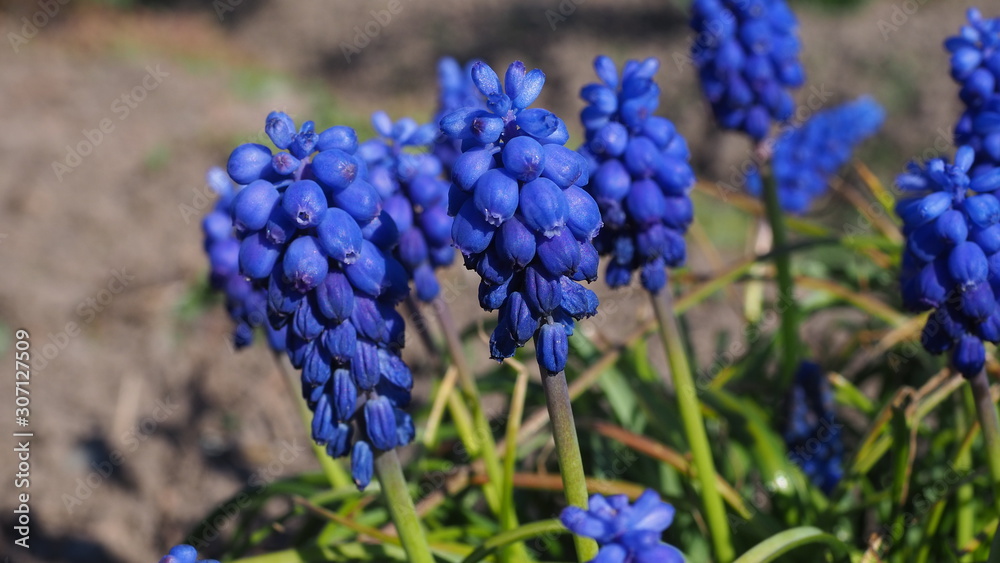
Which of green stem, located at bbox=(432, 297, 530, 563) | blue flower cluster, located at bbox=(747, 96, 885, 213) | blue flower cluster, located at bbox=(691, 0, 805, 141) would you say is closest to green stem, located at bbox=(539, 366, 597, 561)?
green stem, located at bbox=(432, 297, 530, 563)

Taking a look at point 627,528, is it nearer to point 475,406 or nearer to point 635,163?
point 635,163

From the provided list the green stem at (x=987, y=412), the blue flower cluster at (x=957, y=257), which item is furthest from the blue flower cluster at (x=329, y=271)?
the green stem at (x=987, y=412)

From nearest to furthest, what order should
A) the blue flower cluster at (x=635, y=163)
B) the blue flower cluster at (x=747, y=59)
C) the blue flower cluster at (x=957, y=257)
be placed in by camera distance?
the blue flower cluster at (x=957, y=257), the blue flower cluster at (x=635, y=163), the blue flower cluster at (x=747, y=59)

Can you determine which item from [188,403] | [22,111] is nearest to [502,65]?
[22,111]

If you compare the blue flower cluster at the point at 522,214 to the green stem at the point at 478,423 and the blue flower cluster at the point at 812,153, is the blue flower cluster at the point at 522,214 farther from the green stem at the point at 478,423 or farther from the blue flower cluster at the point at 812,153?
the blue flower cluster at the point at 812,153

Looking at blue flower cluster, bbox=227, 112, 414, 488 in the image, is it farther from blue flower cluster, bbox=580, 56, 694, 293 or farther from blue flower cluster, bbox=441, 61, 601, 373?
blue flower cluster, bbox=580, 56, 694, 293
